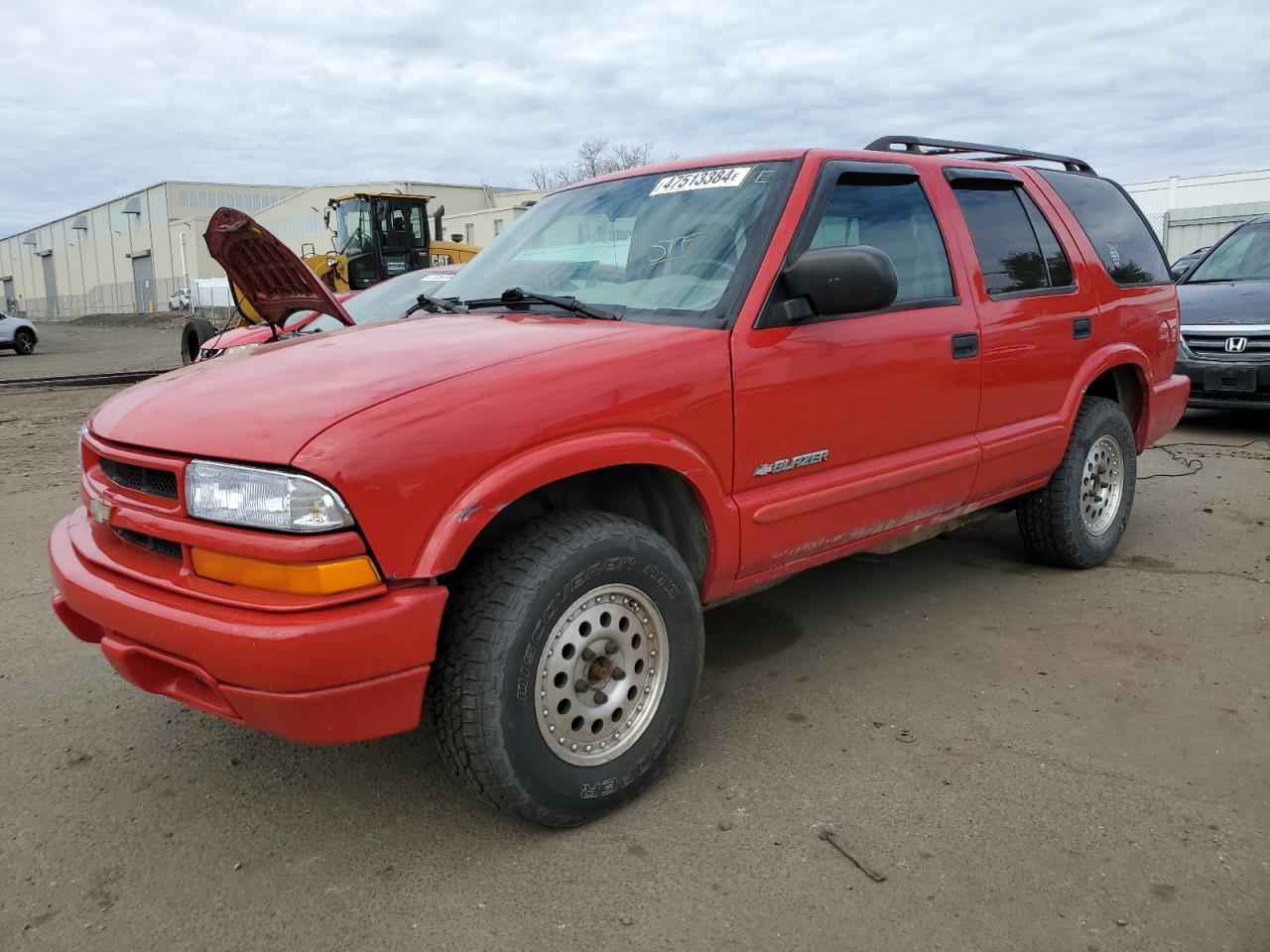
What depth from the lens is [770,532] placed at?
9.69ft

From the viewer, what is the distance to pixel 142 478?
2439 millimetres

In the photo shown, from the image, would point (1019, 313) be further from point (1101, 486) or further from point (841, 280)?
point (841, 280)

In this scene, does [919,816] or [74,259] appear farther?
[74,259]


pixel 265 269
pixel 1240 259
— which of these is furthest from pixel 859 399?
pixel 1240 259

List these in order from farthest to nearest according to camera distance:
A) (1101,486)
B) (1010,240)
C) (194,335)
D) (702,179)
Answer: (194,335)
(1101,486)
(1010,240)
(702,179)

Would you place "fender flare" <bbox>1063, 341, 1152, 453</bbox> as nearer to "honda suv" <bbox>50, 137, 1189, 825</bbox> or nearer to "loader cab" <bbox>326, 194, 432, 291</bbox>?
"honda suv" <bbox>50, 137, 1189, 825</bbox>

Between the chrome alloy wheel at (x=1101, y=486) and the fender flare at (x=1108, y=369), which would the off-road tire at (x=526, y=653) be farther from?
the chrome alloy wheel at (x=1101, y=486)

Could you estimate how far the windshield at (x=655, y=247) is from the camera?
2961mm

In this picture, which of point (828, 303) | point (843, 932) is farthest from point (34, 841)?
point (828, 303)

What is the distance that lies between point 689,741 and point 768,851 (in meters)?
0.62

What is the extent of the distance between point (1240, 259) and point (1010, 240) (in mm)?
6473

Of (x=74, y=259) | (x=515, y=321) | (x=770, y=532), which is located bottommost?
(x=770, y=532)

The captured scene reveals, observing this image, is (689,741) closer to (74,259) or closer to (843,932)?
(843,932)

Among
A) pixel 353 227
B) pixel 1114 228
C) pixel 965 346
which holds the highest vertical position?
pixel 353 227
